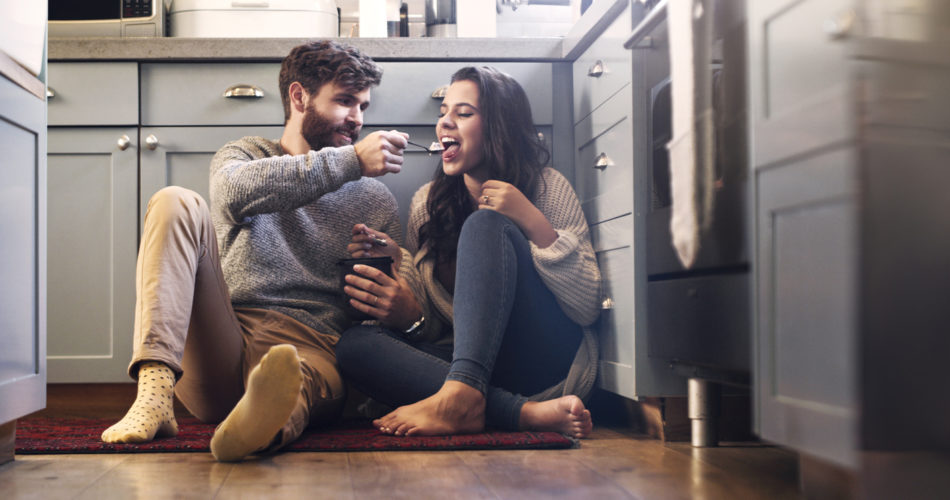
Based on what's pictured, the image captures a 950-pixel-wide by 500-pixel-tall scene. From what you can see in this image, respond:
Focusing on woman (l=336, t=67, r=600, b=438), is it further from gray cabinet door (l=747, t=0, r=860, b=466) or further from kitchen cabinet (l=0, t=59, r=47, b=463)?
gray cabinet door (l=747, t=0, r=860, b=466)

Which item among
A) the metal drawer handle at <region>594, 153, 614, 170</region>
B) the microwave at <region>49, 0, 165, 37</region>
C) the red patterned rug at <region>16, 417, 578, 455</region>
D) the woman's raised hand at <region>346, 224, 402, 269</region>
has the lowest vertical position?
the red patterned rug at <region>16, 417, 578, 455</region>

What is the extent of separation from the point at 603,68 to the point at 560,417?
2.35 feet

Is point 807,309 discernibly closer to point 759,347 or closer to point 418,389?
point 759,347

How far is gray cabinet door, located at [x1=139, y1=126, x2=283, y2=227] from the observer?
1998 mm

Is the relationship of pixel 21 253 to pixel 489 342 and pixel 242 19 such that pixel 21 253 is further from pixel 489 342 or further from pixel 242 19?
pixel 242 19

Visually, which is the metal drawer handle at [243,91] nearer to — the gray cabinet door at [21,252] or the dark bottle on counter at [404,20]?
the dark bottle on counter at [404,20]

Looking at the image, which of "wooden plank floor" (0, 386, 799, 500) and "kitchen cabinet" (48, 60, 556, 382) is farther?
"kitchen cabinet" (48, 60, 556, 382)

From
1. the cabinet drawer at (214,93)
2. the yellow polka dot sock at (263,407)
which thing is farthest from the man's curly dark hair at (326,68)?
the yellow polka dot sock at (263,407)

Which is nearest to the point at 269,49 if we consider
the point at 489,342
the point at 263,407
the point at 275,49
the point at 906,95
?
the point at 275,49

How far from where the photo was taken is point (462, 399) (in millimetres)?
1466

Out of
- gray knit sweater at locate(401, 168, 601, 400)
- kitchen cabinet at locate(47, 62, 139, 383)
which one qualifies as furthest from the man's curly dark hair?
kitchen cabinet at locate(47, 62, 139, 383)

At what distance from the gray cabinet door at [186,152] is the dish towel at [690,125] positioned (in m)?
1.05

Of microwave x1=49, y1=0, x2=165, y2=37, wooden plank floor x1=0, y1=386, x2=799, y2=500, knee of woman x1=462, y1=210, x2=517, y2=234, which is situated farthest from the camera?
microwave x1=49, y1=0, x2=165, y2=37

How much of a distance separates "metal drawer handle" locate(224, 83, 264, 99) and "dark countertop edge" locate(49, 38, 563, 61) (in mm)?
65
